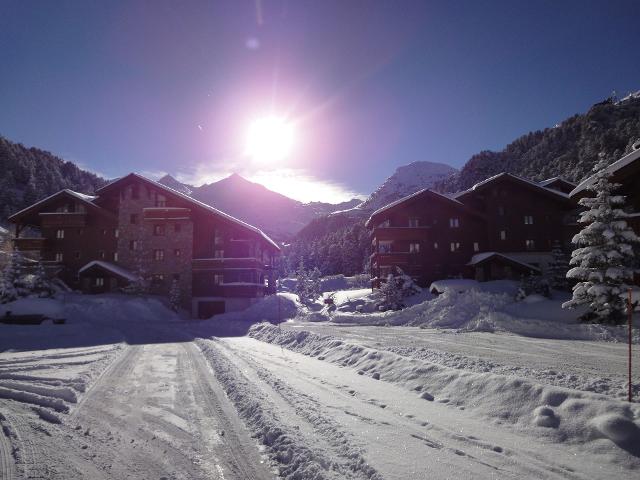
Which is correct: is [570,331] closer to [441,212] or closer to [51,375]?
[51,375]

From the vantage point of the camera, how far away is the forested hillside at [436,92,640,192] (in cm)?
10069

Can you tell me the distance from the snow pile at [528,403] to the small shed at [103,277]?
124ft

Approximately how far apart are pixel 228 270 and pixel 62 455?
38.3 meters

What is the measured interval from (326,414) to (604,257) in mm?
19820

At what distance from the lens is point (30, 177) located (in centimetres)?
10869

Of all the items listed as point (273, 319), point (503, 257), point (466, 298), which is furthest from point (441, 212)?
point (273, 319)

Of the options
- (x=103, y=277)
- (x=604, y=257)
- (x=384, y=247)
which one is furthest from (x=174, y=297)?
(x=604, y=257)

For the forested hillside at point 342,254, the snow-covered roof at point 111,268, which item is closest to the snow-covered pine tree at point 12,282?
the snow-covered roof at point 111,268

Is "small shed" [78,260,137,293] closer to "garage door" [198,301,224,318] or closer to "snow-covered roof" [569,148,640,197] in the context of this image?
"garage door" [198,301,224,318]

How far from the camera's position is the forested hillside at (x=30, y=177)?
331 ft

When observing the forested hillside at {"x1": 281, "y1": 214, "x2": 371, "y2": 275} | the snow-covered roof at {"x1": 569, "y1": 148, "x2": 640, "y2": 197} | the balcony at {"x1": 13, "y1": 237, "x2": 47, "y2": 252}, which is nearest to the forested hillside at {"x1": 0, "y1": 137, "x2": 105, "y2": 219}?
the balcony at {"x1": 13, "y1": 237, "x2": 47, "y2": 252}

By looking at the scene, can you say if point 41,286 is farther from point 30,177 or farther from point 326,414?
point 30,177

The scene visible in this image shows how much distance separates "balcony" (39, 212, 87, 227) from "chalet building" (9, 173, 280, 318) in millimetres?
101

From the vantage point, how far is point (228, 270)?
142ft
